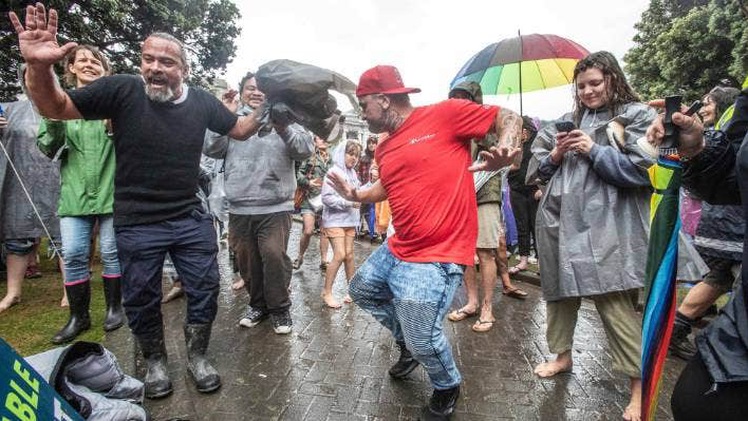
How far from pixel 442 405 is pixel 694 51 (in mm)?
23151

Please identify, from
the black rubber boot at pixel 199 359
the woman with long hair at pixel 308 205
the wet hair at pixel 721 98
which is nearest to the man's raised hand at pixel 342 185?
the black rubber boot at pixel 199 359

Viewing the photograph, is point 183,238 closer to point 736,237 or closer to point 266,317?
point 266,317

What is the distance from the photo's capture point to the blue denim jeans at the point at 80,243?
11.5ft

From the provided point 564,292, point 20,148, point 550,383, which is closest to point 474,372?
point 550,383

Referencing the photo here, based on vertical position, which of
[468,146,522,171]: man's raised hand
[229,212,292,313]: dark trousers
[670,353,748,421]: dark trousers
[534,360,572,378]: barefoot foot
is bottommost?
[534,360,572,378]: barefoot foot

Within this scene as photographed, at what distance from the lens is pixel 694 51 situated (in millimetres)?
18859

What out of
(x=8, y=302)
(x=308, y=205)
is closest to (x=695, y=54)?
(x=308, y=205)

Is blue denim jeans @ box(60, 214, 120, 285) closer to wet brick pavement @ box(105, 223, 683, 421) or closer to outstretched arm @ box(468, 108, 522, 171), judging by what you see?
wet brick pavement @ box(105, 223, 683, 421)

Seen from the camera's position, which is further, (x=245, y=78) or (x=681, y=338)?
(x=245, y=78)

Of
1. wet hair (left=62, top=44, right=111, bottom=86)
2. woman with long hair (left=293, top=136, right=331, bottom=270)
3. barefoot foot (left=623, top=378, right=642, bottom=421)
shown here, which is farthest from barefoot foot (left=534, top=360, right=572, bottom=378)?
wet hair (left=62, top=44, right=111, bottom=86)

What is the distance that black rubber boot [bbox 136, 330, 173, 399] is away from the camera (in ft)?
9.09

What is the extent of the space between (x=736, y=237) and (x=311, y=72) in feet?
11.8

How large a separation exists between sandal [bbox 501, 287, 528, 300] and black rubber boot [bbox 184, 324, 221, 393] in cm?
382

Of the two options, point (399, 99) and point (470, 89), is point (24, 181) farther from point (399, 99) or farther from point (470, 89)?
point (470, 89)
